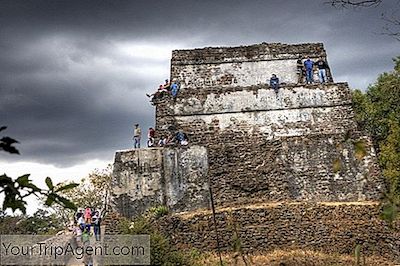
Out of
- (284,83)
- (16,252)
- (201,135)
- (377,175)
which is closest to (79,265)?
(16,252)

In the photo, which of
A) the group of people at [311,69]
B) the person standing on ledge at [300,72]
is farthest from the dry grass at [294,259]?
the person standing on ledge at [300,72]

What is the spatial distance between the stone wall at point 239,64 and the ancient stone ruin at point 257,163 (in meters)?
0.04

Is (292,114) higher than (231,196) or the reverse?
higher

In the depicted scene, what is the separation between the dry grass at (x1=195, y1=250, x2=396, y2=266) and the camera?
9391 millimetres

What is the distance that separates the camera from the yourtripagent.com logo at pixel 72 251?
6.75m

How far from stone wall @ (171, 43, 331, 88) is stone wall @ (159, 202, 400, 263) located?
6.34 m

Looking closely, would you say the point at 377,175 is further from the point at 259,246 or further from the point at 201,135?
the point at 201,135

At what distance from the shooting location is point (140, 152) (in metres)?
13.4

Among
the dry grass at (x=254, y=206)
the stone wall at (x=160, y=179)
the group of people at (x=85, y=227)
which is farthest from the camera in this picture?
the stone wall at (x=160, y=179)

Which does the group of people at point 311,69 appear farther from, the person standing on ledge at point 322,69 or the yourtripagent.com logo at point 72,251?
the yourtripagent.com logo at point 72,251

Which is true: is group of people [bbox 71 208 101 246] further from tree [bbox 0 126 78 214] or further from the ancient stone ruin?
tree [bbox 0 126 78 214]

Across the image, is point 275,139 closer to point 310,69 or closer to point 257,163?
point 257,163

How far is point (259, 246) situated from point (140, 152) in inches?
175

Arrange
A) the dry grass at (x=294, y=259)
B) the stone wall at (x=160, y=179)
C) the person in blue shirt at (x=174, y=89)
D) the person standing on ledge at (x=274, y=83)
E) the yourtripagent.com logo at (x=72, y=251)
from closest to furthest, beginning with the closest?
the yourtripagent.com logo at (x=72, y=251)
the dry grass at (x=294, y=259)
the stone wall at (x=160, y=179)
the person in blue shirt at (x=174, y=89)
the person standing on ledge at (x=274, y=83)
